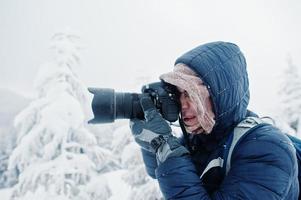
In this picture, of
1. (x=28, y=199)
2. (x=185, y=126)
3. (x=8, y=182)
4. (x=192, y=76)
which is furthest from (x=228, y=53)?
(x=8, y=182)

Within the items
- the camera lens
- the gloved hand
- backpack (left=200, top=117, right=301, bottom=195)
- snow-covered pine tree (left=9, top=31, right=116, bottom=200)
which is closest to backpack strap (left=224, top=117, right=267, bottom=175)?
backpack (left=200, top=117, right=301, bottom=195)

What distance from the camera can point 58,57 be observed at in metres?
11.7

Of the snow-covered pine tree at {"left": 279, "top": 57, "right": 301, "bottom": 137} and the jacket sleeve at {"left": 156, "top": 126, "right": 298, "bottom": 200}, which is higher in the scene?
the jacket sleeve at {"left": 156, "top": 126, "right": 298, "bottom": 200}

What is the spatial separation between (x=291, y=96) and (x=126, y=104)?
17533 millimetres

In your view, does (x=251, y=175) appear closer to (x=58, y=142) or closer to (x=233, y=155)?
(x=233, y=155)

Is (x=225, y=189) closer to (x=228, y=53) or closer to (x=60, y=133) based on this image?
(x=228, y=53)

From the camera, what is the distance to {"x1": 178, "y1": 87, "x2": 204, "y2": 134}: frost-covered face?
2150 mm

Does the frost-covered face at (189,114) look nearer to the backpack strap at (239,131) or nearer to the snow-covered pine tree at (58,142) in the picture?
the backpack strap at (239,131)

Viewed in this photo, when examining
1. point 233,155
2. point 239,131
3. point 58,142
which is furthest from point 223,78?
point 58,142

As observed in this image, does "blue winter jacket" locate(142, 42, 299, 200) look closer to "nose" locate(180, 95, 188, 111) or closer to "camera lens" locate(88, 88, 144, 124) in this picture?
"nose" locate(180, 95, 188, 111)

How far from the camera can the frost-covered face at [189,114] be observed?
2.15 metres

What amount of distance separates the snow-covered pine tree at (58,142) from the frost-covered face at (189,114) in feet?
A: 29.3

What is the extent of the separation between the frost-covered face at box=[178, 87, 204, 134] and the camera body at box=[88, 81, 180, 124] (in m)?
0.04

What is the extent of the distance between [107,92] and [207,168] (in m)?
0.80
